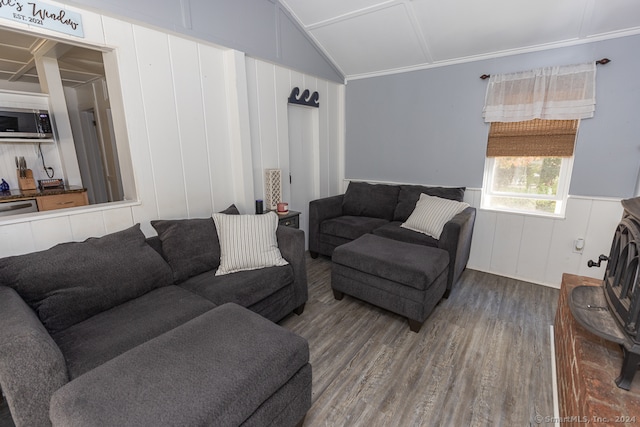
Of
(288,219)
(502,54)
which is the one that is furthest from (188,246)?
(502,54)

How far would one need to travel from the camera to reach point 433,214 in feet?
9.09

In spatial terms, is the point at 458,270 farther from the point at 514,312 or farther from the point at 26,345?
the point at 26,345

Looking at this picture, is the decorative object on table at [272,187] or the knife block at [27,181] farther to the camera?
the knife block at [27,181]

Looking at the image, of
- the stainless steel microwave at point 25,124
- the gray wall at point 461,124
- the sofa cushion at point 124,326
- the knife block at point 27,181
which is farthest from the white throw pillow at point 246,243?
the knife block at point 27,181

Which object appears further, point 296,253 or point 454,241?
point 454,241

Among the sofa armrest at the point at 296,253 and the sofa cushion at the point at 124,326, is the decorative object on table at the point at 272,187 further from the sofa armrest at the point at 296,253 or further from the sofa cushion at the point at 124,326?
the sofa cushion at the point at 124,326

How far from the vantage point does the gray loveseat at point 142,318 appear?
1018 millimetres

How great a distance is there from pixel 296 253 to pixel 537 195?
249 cm

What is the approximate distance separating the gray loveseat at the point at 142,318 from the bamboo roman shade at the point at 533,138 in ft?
7.52

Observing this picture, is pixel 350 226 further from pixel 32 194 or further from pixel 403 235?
pixel 32 194

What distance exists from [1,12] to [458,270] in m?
3.60

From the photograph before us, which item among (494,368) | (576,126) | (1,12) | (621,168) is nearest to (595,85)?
(576,126)

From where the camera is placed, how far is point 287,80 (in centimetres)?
311

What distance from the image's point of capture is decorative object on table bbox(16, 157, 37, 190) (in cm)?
342
